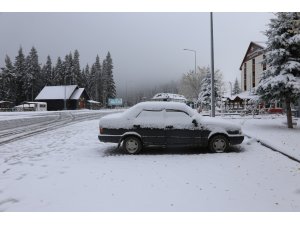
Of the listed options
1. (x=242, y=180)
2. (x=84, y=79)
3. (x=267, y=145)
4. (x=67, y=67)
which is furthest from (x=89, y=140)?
(x=84, y=79)

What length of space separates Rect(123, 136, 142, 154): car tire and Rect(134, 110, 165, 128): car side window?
1.60 ft

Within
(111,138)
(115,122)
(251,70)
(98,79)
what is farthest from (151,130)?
(98,79)

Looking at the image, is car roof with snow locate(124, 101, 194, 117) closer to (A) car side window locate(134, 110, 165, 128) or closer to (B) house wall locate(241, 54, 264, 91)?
(A) car side window locate(134, 110, 165, 128)

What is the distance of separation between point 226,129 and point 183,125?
4.61ft

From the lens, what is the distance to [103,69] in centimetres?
10119

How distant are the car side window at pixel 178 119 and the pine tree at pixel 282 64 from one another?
9.06 m

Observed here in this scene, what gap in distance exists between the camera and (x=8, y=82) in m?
81.6

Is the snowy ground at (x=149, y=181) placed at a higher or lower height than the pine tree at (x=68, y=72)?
lower

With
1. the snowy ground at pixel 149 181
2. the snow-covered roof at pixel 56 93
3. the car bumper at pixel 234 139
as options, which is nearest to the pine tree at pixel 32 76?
the snow-covered roof at pixel 56 93

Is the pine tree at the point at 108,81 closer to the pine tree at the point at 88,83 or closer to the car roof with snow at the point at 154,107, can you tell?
the pine tree at the point at 88,83

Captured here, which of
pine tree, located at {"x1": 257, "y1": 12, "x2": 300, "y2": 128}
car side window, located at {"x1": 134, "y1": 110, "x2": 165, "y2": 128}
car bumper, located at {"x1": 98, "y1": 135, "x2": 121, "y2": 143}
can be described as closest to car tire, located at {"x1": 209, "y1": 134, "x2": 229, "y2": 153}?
car side window, located at {"x1": 134, "y1": 110, "x2": 165, "y2": 128}

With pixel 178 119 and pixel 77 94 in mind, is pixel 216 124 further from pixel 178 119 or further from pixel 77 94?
pixel 77 94

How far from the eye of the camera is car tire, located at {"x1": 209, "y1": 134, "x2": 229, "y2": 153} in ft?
31.9

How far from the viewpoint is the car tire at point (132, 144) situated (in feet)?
31.8
